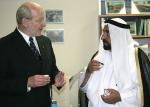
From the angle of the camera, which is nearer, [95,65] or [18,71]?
[18,71]

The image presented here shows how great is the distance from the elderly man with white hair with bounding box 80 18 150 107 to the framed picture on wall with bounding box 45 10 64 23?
174 centimetres

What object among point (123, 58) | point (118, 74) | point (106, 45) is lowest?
point (118, 74)

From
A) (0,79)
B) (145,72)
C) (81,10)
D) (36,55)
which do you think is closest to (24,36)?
(36,55)

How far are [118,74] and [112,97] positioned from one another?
24cm

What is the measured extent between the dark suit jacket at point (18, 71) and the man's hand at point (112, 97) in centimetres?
64

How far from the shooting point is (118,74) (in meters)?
2.75

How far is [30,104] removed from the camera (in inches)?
92.9

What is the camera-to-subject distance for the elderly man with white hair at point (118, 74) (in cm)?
270

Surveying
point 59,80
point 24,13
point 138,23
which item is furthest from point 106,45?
point 138,23

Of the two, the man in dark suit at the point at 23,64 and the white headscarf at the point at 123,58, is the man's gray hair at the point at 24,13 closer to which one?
the man in dark suit at the point at 23,64

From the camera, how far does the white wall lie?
4.53m

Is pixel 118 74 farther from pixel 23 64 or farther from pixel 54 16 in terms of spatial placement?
pixel 54 16

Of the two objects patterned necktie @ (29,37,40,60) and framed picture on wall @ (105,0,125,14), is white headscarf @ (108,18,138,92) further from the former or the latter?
framed picture on wall @ (105,0,125,14)

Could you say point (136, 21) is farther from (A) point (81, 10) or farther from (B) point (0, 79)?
(B) point (0, 79)
